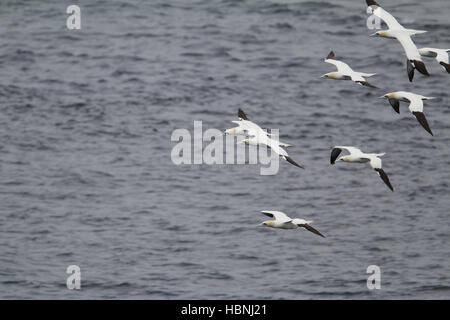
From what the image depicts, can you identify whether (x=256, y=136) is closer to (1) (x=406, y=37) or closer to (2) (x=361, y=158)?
(2) (x=361, y=158)

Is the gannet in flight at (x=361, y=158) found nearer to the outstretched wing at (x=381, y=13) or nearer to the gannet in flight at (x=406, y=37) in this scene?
the gannet in flight at (x=406, y=37)

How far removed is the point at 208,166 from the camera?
42.3m

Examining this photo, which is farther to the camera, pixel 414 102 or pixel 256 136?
pixel 256 136

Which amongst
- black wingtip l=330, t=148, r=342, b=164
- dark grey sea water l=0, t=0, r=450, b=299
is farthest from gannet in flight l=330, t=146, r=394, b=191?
dark grey sea water l=0, t=0, r=450, b=299

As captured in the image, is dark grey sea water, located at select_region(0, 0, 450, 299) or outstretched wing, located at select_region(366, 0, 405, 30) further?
dark grey sea water, located at select_region(0, 0, 450, 299)

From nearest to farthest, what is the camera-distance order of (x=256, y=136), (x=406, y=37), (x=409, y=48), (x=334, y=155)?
(x=409, y=48) → (x=334, y=155) → (x=406, y=37) → (x=256, y=136)

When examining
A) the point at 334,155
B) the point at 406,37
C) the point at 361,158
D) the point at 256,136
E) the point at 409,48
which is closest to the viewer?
the point at 409,48

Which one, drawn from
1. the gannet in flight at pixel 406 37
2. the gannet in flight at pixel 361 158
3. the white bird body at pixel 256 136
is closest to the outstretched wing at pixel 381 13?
the gannet in flight at pixel 406 37

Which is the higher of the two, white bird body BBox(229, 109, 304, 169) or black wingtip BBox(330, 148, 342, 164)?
white bird body BBox(229, 109, 304, 169)

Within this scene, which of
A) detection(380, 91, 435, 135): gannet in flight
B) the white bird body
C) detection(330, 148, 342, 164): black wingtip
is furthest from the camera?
the white bird body

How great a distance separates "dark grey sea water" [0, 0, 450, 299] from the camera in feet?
113

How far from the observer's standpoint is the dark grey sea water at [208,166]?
34312 millimetres

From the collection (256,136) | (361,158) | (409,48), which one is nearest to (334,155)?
(361,158)

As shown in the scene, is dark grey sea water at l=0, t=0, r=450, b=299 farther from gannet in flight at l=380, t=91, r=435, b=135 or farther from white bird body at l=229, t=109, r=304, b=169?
gannet in flight at l=380, t=91, r=435, b=135
